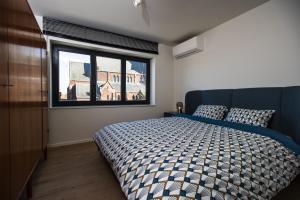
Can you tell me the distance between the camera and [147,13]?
2.50m

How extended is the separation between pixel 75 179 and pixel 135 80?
256 centimetres

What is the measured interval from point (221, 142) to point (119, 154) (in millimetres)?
903

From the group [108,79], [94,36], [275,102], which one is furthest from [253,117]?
[94,36]

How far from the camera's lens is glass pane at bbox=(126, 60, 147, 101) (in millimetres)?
3701

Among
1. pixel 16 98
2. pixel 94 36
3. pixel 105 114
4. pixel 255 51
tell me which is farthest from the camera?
pixel 105 114

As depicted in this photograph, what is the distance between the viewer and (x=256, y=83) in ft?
7.86

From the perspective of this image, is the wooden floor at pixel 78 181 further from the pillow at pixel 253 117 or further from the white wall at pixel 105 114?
the pillow at pixel 253 117

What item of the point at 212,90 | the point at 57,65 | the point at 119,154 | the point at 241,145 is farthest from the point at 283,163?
the point at 57,65

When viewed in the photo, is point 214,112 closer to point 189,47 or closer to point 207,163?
point 189,47

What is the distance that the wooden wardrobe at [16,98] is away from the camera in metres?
0.87

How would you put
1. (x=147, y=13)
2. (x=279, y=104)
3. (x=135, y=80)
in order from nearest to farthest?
(x=279, y=104) < (x=147, y=13) < (x=135, y=80)

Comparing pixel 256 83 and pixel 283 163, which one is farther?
pixel 256 83

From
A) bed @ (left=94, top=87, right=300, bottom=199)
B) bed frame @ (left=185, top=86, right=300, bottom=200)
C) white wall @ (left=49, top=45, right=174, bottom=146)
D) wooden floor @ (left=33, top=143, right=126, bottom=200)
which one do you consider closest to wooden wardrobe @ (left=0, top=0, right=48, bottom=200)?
wooden floor @ (left=33, top=143, right=126, bottom=200)

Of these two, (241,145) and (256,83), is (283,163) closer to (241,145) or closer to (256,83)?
(241,145)
